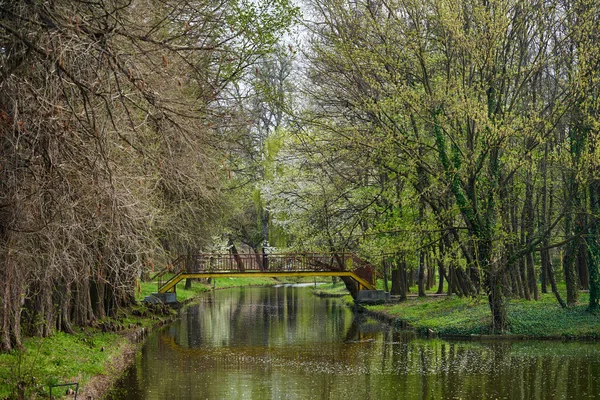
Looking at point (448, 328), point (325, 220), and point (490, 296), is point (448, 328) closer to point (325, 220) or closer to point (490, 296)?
point (490, 296)

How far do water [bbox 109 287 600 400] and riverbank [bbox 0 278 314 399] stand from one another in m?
0.48

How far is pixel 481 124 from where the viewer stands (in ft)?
68.6

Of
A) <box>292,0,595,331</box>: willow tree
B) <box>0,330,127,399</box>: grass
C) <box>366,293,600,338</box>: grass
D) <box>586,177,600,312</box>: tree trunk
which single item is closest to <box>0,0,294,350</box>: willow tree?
<box>0,330,127,399</box>: grass

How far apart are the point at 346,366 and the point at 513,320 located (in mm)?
6644

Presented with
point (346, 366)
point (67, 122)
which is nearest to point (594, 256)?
point (346, 366)

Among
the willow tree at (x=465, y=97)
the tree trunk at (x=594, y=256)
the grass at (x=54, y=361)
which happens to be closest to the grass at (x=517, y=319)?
the tree trunk at (x=594, y=256)

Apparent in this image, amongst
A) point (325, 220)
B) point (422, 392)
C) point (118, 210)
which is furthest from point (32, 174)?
point (325, 220)

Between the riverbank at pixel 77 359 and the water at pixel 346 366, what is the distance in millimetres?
485

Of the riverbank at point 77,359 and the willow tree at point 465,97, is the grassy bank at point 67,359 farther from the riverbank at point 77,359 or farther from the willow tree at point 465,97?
the willow tree at point 465,97

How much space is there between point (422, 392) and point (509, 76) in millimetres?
10825

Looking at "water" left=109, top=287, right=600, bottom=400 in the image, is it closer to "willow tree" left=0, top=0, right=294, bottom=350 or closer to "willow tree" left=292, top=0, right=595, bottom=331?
"willow tree" left=292, top=0, right=595, bottom=331

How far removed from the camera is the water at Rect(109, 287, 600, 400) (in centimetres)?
1488

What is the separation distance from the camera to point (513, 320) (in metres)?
22.8

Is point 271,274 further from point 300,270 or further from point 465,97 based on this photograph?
point 465,97
